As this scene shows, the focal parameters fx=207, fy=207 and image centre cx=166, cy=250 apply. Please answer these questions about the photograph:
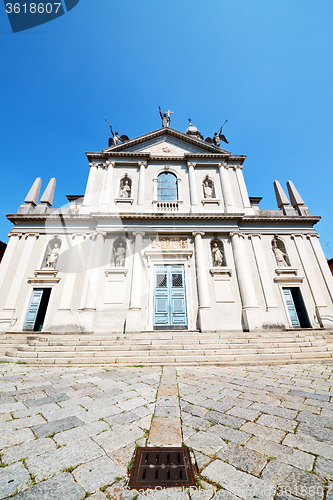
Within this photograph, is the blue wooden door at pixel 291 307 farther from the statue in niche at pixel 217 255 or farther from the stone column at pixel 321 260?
the statue in niche at pixel 217 255

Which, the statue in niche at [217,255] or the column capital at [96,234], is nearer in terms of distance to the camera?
the statue in niche at [217,255]

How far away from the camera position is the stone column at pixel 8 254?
1097cm

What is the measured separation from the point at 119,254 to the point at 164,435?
9.96 metres

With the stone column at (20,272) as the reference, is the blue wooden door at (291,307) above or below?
below

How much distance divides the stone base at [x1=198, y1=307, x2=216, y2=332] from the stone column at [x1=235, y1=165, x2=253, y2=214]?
6.94 m

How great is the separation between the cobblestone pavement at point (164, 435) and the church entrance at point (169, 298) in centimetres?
629

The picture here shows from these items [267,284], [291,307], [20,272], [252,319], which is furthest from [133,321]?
[291,307]

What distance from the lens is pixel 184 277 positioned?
37.3 ft

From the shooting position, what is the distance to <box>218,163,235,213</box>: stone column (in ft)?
42.6

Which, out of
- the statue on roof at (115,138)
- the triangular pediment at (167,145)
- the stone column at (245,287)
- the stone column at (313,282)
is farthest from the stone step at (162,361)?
the statue on roof at (115,138)

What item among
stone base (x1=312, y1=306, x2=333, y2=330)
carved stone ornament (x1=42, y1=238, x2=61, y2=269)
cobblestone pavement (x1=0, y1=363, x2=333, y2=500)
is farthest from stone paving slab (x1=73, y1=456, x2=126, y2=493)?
stone base (x1=312, y1=306, x2=333, y2=330)

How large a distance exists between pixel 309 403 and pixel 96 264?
9972 mm

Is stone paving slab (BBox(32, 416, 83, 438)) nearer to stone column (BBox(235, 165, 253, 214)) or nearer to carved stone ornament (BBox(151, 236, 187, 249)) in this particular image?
carved stone ornament (BBox(151, 236, 187, 249))

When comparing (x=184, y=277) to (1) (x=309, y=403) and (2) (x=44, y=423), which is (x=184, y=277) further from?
(2) (x=44, y=423)
